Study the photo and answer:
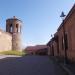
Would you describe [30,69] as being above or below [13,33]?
below

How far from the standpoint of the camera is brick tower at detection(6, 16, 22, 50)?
172 feet

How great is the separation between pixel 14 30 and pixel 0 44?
29.6 feet

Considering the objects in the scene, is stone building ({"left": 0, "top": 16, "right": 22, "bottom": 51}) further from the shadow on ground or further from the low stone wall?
the shadow on ground

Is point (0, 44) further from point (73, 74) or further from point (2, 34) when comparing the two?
point (73, 74)

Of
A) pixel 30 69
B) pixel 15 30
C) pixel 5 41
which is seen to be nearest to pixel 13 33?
pixel 15 30

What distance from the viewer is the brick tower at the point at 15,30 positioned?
5238 cm

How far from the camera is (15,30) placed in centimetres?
5241

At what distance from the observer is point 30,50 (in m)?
64.6

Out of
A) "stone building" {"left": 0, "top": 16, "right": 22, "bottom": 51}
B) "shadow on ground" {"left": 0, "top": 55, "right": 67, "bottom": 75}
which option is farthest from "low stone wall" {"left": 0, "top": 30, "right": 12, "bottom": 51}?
"shadow on ground" {"left": 0, "top": 55, "right": 67, "bottom": 75}

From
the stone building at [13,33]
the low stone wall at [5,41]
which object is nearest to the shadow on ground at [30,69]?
the low stone wall at [5,41]

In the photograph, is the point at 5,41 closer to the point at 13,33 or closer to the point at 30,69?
the point at 13,33

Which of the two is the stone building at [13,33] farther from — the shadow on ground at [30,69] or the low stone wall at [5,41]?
the shadow on ground at [30,69]

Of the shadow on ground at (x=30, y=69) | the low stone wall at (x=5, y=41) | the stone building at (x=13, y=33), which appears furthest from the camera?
the stone building at (x=13, y=33)

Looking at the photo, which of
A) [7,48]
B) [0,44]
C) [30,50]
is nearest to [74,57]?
[0,44]
